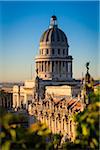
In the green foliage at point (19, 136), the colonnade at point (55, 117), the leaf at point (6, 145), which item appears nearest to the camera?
the leaf at point (6, 145)

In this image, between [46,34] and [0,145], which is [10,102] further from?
[0,145]

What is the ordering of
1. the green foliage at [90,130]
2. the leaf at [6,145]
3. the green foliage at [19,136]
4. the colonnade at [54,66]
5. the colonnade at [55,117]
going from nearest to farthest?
the leaf at [6,145] → the green foliage at [19,136] → the green foliage at [90,130] → the colonnade at [55,117] → the colonnade at [54,66]

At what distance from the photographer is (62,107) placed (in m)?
41.5

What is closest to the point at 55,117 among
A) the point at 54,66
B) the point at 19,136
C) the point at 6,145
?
the point at 19,136

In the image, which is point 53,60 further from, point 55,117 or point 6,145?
point 6,145

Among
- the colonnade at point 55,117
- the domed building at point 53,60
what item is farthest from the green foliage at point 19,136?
the domed building at point 53,60

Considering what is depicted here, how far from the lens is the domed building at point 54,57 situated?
84188mm

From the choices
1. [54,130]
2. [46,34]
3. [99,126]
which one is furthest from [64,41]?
[99,126]

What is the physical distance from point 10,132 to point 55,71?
71794 mm

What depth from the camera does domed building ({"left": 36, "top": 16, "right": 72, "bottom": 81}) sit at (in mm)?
84188

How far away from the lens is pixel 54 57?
8456cm

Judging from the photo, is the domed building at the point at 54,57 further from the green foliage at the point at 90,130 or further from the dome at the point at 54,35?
the green foliage at the point at 90,130

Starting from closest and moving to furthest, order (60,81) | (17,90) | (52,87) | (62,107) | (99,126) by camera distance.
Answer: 1. (99,126)
2. (62,107)
3. (52,87)
4. (60,81)
5. (17,90)

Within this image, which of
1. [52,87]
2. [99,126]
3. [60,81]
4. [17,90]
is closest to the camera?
[99,126]
